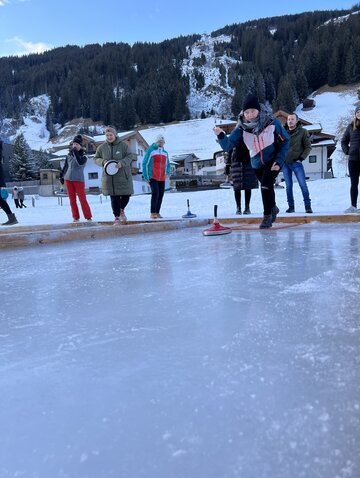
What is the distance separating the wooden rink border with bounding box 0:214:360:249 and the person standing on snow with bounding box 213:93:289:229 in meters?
0.41

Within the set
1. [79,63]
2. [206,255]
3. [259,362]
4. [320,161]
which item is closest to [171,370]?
[259,362]

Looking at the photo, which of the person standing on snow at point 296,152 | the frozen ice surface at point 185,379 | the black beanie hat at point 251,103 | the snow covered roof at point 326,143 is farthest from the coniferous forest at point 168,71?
the frozen ice surface at point 185,379

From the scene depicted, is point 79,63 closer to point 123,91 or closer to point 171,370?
point 123,91

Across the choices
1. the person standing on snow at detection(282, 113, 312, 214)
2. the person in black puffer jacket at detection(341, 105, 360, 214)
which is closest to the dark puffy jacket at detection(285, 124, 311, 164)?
the person standing on snow at detection(282, 113, 312, 214)

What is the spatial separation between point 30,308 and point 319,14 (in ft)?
478

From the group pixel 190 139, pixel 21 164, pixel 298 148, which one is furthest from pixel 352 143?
pixel 190 139

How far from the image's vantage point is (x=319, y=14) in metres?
122

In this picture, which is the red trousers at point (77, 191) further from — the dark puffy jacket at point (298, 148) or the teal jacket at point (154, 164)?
the dark puffy jacket at point (298, 148)

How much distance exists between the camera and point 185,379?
0.87 meters

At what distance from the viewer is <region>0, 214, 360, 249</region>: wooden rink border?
13.1 feet

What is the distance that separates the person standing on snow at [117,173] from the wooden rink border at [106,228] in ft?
Result: 1.21

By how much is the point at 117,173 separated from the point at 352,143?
3.13m

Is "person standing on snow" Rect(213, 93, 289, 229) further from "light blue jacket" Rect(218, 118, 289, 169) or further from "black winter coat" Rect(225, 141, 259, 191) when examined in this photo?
"black winter coat" Rect(225, 141, 259, 191)

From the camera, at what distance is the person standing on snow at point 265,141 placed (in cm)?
399
